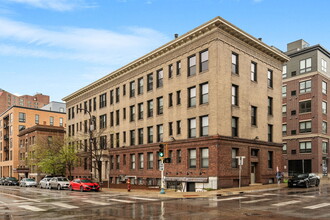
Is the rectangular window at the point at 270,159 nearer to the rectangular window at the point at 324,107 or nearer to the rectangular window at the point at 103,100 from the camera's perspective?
the rectangular window at the point at 103,100

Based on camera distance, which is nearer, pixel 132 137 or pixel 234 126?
pixel 234 126

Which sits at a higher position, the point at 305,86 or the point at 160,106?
the point at 305,86

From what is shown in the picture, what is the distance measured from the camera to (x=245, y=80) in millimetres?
35406

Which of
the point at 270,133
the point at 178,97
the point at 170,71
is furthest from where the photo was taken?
the point at 270,133

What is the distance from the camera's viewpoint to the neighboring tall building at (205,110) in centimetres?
3228

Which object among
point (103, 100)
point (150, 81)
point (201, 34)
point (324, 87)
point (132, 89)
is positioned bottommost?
point (103, 100)

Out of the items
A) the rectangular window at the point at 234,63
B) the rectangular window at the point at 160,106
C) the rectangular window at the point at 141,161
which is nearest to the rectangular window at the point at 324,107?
the rectangular window at the point at 234,63

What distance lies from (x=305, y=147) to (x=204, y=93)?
107ft

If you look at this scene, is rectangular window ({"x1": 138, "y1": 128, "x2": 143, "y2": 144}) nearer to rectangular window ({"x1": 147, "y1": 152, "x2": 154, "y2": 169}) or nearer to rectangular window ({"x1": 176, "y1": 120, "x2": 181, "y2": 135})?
rectangular window ({"x1": 147, "y1": 152, "x2": 154, "y2": 169})

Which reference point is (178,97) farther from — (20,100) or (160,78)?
(20,100)

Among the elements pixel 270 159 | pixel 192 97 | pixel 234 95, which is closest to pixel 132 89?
pixel 192 97

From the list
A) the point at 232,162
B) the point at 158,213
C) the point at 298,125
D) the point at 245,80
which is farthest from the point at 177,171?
the point at 298,125

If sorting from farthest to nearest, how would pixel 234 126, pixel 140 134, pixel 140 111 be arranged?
pixel 140 111 < pixel 140 134 < pixel 234 126

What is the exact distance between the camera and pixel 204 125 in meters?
33.2
